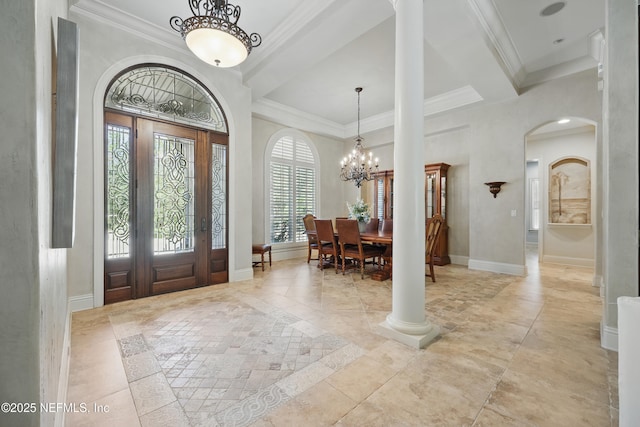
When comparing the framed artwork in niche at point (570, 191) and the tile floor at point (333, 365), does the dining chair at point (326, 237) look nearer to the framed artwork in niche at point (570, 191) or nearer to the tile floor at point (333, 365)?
the tile floor at point (333, 365)

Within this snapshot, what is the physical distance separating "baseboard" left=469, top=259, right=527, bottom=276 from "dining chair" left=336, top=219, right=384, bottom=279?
207 centimetres

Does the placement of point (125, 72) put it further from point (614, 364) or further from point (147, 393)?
point (614, 364)

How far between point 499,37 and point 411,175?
111 inches

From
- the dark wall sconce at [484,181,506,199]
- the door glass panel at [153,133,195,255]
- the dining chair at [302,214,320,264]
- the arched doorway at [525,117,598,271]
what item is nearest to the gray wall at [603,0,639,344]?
the dark wall sconce at [484,181,506,199]

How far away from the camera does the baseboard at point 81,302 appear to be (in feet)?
9.48

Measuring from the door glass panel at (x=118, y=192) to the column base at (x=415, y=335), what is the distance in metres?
3.20

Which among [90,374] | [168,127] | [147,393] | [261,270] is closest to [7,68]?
[147,393]

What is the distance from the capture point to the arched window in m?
6.20

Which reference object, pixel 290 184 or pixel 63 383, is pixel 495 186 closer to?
pixel 290 184

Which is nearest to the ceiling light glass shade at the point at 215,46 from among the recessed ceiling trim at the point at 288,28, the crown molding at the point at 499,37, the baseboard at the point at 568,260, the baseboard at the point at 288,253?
the recessed ceiling trim at the point at 288,28

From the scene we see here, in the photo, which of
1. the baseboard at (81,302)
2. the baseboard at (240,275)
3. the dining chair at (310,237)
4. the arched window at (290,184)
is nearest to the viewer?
the baseboard at (81,302)

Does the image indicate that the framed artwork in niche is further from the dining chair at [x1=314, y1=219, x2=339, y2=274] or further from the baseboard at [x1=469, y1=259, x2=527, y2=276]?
the dining chair at [x1=314, y1=219, x2=339, y2=274]

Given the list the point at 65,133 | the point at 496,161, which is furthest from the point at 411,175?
the point at 496,161

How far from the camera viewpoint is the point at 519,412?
1.47 metres
